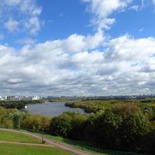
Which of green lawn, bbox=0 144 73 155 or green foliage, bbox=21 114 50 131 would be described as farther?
green foliage, bbox=21 114 50 131

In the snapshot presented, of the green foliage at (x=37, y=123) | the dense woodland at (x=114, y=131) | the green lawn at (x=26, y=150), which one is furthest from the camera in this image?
the green foliage at (x=37, y=123)

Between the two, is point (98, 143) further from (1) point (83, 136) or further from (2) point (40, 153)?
(2) point (40, 153)

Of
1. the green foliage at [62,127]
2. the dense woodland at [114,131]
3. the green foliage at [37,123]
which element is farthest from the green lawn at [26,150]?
the green foliage at [37,123]

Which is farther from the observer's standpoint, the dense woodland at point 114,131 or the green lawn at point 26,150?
the dense woodland at point 114,131

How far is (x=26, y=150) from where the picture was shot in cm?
3972

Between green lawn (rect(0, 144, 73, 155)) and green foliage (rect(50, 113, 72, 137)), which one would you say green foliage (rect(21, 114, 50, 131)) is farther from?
green lawn (rect(0, 144, 73, 155))

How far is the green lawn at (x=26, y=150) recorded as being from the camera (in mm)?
37141

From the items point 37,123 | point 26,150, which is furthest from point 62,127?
point 26,150

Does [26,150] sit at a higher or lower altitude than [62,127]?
lower

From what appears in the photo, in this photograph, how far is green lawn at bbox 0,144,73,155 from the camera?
37141mm

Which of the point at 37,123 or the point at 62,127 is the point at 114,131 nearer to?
the point at 62,127

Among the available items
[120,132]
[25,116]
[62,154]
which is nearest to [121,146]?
[120,132]

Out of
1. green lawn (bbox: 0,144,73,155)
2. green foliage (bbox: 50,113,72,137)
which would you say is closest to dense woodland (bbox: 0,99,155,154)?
green foliage (bbox: 50,113,72,137)

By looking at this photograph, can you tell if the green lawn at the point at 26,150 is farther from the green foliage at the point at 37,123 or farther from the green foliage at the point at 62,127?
the green foliage at the point at 37,123
